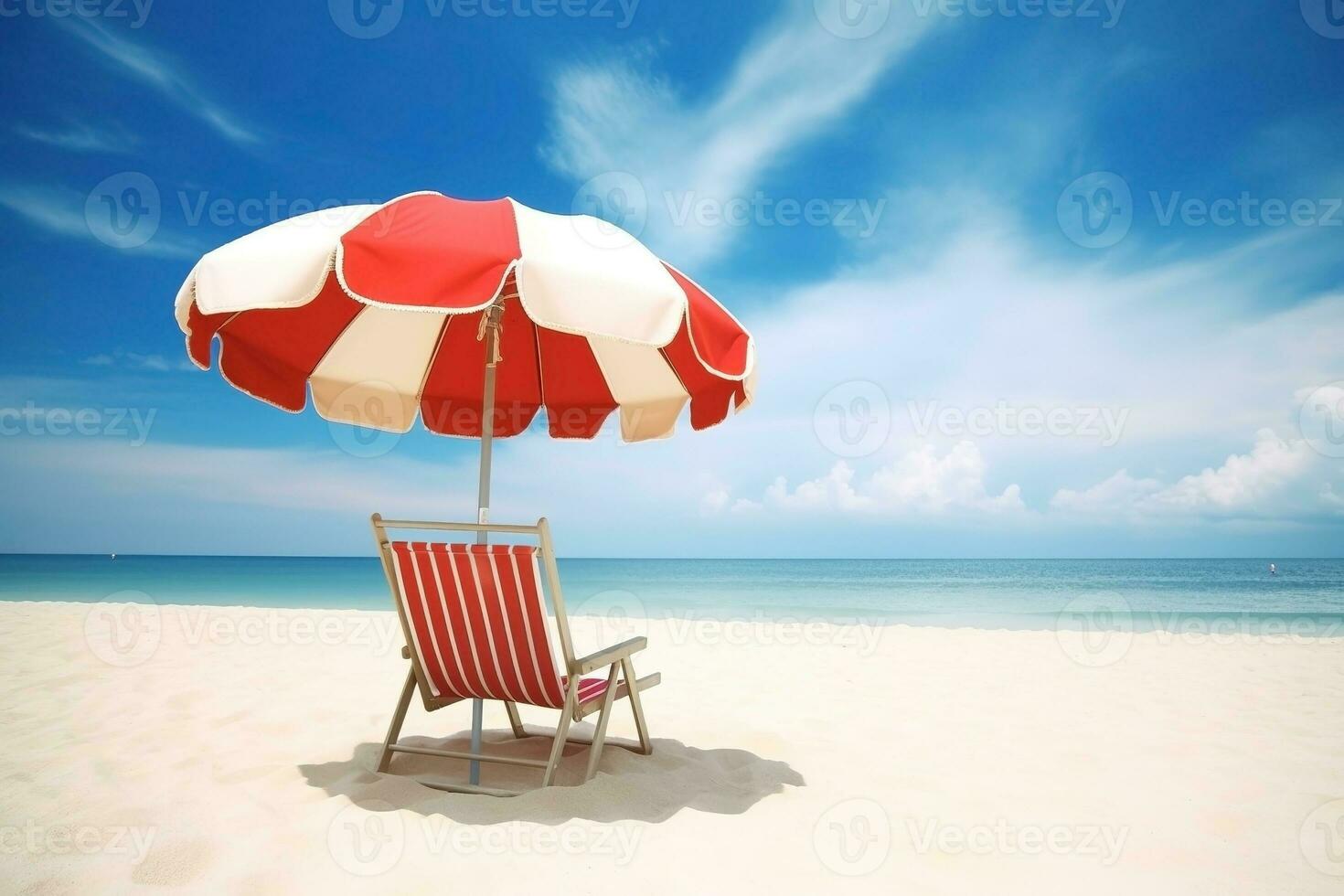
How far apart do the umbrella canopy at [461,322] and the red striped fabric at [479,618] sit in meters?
0.69

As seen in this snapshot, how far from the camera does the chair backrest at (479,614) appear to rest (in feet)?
8.40

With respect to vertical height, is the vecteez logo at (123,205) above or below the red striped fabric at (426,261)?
above

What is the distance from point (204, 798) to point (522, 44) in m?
15.7

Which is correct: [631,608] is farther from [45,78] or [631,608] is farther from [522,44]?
[45,78]

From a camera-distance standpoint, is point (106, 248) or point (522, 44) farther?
point (106, 248)

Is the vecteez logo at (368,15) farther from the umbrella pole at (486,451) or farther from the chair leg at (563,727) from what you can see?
the chair leg at (563,727)

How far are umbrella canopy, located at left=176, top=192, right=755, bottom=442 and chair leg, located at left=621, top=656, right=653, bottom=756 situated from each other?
3.83 ft

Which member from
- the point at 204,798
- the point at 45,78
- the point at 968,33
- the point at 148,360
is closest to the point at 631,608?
the point at 968,33

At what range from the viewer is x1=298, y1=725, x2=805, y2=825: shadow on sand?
2.60 meters

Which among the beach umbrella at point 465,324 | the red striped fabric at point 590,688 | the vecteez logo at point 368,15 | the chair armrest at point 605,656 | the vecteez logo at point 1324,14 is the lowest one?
the red striped fabric at point 590,688

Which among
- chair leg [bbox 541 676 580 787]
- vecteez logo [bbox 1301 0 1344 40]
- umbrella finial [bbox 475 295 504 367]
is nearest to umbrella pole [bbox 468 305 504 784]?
umbrella finial [bbox 475 295 504 367]

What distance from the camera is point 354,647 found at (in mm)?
6793

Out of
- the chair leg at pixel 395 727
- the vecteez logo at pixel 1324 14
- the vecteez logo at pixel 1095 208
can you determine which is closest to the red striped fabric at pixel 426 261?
the chair leg at pixel 395 727

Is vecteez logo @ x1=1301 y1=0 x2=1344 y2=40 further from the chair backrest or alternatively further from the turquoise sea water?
the turquoise sea water
